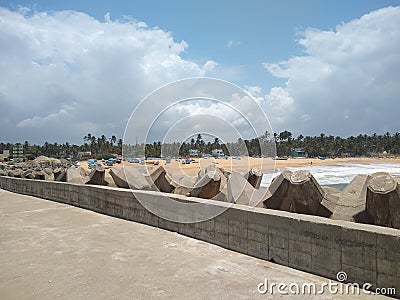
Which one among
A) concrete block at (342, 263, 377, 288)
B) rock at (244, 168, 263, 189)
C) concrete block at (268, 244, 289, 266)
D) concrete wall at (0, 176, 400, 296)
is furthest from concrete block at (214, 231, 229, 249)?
rock at (244, 168, 263, 189)

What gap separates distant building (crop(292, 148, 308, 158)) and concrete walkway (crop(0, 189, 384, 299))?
104 metres

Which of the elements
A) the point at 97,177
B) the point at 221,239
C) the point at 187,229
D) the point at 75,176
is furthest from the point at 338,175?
the point at 221,239

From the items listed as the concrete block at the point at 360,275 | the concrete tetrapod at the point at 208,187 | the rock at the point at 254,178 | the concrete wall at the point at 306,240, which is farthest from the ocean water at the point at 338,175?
the concrete block at the point at 360,275

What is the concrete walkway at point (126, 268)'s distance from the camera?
13.0 ft

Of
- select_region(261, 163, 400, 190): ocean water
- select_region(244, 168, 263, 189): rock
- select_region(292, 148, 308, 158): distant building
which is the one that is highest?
select_region(292, 148, 308, 158): distant building

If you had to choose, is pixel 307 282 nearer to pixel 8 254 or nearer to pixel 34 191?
pixel 8 254

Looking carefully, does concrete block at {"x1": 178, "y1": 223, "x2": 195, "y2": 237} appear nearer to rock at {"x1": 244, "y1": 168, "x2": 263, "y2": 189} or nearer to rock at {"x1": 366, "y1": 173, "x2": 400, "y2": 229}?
rock at {"x1": 244, "y1": 168, "x2": 263, "y2": 189}

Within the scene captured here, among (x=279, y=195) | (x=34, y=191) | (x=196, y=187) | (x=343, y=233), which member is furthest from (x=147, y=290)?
(x=34, y=191)

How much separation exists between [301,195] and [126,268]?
110 inches

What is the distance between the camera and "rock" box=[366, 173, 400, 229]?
14.2ft

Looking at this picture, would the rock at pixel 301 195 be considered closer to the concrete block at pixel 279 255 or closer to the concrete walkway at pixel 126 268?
the concrete block at pixel 279 255

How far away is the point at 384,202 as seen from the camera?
437 centimetres

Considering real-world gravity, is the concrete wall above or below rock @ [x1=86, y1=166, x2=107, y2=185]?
below

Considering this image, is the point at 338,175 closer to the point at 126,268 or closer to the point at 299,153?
the point at 126,268
